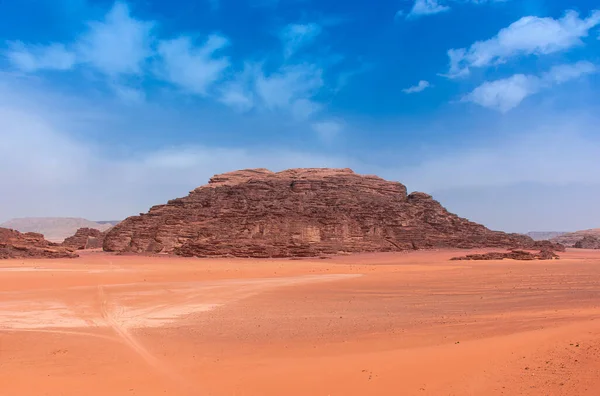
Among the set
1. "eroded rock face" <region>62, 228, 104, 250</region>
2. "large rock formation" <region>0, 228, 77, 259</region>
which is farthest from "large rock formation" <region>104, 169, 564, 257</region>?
"eroded rock face" <region>62, 228, 104, 250</region>

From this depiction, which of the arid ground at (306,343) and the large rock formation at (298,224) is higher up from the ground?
the large rock formation at (298,224)

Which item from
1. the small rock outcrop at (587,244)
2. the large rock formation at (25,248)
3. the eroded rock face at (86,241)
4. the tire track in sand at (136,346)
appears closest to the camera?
the tire track in sand at (136,346)

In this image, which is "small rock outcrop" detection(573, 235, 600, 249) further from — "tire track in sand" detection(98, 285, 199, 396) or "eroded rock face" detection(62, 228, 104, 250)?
"tire track in sand" detection(98, 285, 199, 396)

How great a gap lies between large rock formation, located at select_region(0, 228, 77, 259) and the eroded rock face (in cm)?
2916

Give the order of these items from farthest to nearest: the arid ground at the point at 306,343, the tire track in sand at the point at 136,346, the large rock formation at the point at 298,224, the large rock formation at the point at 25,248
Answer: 1. the large rock formation at the point at 298,224
2. the large rock formation at the point at 25,248
3. the tire track in sand at the point at 136,346
4. the arid ground at the point at 306,343

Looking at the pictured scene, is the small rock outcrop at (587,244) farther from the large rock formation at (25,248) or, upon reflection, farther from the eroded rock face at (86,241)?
the eroded rock face at (86,241)

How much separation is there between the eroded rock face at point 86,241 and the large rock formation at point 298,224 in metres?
20.8

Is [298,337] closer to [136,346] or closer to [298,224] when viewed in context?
[136,346]

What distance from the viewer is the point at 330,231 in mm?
52750

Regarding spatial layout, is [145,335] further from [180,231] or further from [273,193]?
[273,193]

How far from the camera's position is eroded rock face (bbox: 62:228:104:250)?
78.6 m

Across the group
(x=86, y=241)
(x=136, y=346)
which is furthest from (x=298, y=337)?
(x=86, y=241)

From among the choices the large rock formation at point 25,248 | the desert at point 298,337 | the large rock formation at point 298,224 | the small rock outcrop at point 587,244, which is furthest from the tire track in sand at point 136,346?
the small rock outcrop at point 587,244

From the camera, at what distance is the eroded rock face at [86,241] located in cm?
7862
